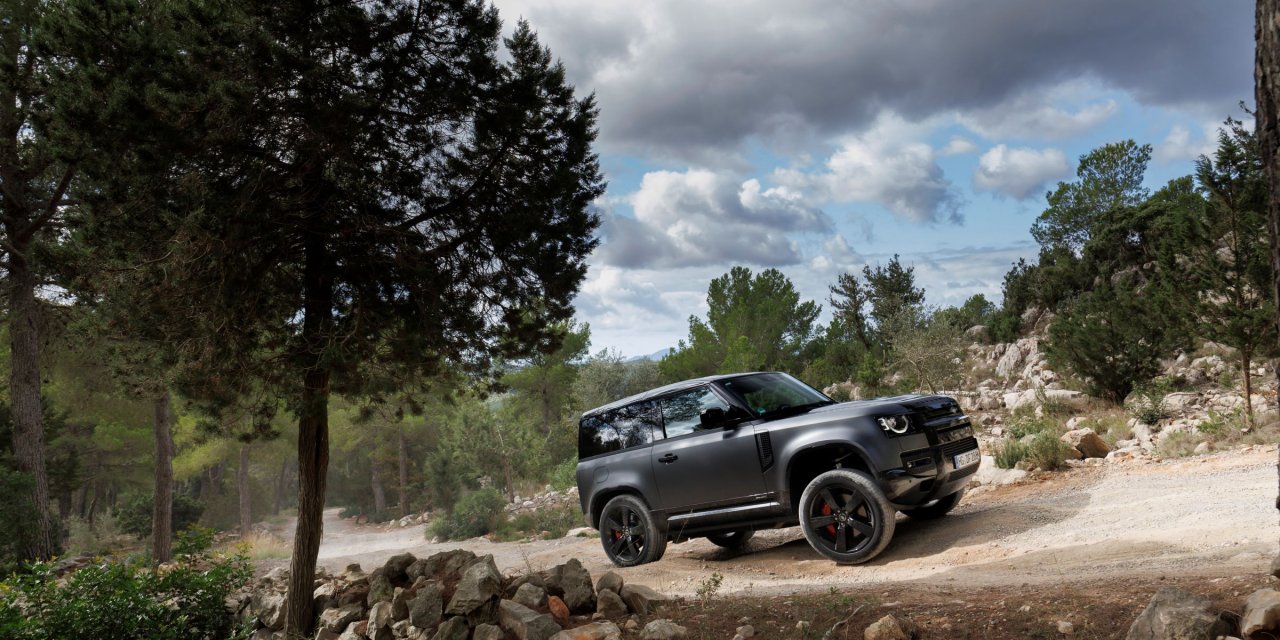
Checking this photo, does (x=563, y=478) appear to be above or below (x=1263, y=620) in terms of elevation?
below

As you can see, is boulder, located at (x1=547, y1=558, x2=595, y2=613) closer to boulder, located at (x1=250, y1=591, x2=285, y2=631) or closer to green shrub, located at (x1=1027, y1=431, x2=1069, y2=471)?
boulder, located at (x1=250, y1=591, x2=285, y2=631)

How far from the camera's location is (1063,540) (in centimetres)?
718

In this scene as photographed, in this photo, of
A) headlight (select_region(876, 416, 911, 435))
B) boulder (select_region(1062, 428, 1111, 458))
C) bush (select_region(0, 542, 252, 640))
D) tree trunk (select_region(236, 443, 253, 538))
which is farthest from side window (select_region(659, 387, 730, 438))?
tree trunk (select_region(236, 443, 253, 538))

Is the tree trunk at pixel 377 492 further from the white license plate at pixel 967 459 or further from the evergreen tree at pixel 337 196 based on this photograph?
the white license plate at pixel 967 459

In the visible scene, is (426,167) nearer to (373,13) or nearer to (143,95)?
(373,13)

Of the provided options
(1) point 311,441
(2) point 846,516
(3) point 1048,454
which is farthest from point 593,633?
(3) point 1048,454


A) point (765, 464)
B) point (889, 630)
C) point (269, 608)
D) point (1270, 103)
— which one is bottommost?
point (269, 608)

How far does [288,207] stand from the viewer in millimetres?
6801

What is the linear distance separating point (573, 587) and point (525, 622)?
63 cm

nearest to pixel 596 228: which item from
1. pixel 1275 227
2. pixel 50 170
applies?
pixel 1275 227

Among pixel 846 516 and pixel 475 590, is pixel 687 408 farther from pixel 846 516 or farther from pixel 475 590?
pixel 475 590

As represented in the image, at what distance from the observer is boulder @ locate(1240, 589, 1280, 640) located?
3232 millimetres

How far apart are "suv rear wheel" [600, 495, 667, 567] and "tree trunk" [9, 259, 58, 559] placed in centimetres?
1106

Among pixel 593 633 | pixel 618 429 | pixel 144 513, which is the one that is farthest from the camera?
pixel 144 513
